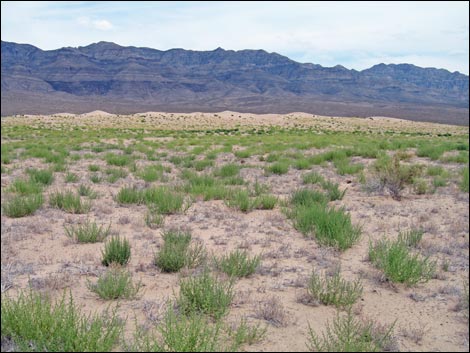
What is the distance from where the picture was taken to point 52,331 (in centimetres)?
421

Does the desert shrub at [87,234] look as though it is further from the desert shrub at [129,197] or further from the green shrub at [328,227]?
the green shrub at [328,227]

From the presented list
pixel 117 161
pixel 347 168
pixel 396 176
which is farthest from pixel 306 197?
pixel 117 161

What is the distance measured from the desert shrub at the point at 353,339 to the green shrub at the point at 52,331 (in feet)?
6.18

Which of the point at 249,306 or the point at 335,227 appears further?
the point at 335,227

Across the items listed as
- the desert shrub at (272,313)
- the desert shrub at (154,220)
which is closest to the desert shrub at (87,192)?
the desert shrub at (154,220)

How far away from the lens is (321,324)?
503 cm

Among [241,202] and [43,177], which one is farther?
[43,177]

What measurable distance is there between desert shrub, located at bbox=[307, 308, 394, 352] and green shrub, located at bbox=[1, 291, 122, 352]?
6.18 feet

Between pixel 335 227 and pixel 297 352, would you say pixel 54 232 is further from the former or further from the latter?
pixel 297 352

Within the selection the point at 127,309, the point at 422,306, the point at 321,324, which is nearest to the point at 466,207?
the point at 422,306

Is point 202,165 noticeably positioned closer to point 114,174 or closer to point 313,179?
point 114,174

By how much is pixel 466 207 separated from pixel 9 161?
15377mm

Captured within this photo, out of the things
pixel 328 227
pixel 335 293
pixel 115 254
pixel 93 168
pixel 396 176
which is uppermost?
pixel 396 176

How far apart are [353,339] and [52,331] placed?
9.19 ft
